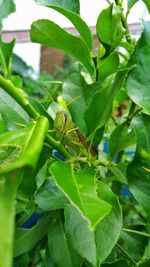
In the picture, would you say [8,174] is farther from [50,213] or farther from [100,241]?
[50,213]

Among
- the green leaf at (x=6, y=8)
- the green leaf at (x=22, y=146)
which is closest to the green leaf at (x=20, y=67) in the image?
the green leaf at (x=6, y=8)

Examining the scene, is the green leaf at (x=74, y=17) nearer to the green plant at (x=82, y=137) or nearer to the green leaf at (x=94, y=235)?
the green plant at (x=82, y=137)

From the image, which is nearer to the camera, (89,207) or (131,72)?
(89,207)

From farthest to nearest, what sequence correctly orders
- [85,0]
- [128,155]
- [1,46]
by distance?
1. [85,0]
2. [128,155]
3. [1,46]

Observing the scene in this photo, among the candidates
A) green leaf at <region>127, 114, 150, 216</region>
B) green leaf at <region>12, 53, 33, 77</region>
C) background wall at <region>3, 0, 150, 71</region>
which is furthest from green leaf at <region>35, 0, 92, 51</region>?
green leaf at <region>12, 53, 33, 77</region>

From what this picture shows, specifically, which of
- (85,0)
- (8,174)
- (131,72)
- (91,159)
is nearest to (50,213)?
(91,159)

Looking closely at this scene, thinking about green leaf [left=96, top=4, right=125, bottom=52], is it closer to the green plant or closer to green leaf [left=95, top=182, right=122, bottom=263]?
the green plant
